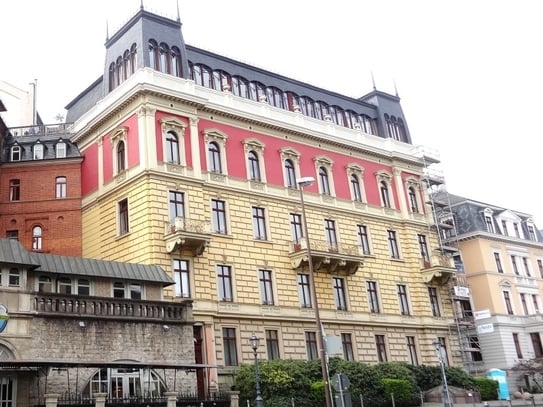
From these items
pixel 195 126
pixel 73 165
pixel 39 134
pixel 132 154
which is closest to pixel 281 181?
pixel 195 126

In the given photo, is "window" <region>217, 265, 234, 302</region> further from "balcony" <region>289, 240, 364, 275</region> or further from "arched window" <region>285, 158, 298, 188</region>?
"arched window" <region>285, 158, 298, 188</region>

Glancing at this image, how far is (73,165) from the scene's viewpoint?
44.8 metres

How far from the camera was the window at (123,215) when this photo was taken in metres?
39.8

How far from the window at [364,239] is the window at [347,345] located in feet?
21.3

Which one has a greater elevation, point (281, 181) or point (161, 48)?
point (161, 48)

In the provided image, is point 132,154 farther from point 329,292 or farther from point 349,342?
point 349,342

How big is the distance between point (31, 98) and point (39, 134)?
21.8ft

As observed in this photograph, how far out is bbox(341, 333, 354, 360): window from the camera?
43.7 meters

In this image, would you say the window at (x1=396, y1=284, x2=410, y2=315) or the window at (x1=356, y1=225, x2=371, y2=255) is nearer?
the window at (x1=356, y1=225, x2=371, y2=255)

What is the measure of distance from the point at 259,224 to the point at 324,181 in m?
7.37

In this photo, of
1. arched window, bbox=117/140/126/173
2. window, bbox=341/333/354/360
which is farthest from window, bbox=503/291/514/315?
arched window, bbox=117/140/126/173

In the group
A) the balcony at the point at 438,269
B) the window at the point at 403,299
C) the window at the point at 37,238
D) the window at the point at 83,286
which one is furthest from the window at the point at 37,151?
the balcony at the point at 438,269

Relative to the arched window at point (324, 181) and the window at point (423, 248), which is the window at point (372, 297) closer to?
the window at point (423, 248)

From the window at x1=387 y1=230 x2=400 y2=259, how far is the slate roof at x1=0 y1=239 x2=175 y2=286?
71.9ft
